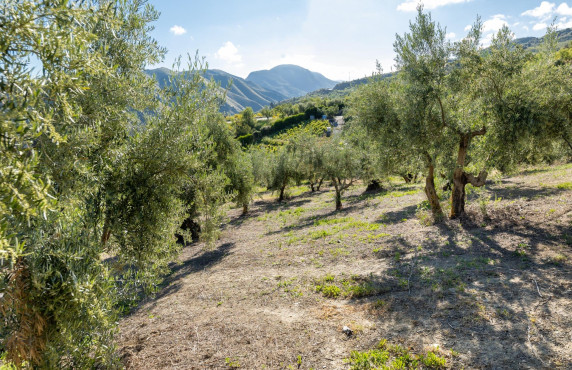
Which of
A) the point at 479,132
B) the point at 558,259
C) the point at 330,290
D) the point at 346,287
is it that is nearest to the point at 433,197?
the point at 479,132

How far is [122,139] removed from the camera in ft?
21.4

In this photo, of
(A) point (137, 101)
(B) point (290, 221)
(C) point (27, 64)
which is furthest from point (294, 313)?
(B) point (290, 221)

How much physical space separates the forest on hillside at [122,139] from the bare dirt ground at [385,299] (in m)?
2.31

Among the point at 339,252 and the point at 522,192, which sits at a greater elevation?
the point at 522,192

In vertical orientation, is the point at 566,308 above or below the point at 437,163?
below

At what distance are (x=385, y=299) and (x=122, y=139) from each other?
30.4 ft

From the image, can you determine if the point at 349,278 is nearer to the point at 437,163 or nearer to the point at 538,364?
the point at 538,364

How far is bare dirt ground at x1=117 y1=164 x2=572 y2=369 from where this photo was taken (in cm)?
733

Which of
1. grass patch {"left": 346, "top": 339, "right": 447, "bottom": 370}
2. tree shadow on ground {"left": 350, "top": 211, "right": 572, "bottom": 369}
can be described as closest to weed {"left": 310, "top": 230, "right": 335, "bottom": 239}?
tree shadow on ground {"left": 350, "top": 211, "right": 572, "bottom": 369}

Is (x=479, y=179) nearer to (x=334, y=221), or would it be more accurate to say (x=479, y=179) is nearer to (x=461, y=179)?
(x=461, y=179)

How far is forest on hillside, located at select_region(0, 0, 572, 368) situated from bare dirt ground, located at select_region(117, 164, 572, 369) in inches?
90.8

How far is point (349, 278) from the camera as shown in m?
11.9

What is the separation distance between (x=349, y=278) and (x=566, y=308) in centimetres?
644

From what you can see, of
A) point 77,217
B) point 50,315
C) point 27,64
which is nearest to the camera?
point 27,64
